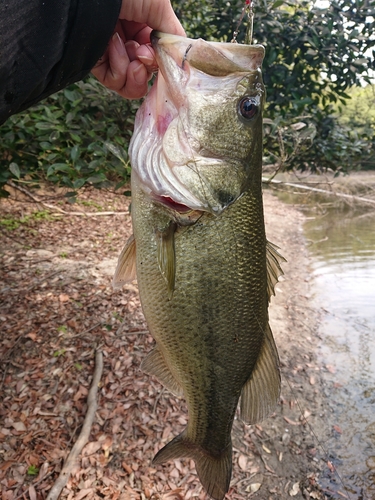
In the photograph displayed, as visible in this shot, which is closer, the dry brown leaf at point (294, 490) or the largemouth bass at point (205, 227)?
the largemouth bass at point (205, 227)

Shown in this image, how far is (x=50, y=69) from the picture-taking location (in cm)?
142

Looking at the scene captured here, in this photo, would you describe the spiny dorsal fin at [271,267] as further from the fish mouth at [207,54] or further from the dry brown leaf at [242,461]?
the dry brown leaf at [242,461]

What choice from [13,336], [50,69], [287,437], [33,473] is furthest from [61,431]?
[50,69]

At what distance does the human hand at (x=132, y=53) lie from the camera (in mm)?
1679

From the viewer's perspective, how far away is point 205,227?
67.4 inches

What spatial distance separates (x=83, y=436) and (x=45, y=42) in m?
3.12

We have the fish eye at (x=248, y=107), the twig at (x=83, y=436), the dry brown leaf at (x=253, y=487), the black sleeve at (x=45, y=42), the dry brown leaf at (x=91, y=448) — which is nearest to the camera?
the black sleeve at (x=45, y=42)

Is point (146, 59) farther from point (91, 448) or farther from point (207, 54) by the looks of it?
point (91, 448)

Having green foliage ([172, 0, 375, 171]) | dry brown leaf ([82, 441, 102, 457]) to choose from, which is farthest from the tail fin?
green foliage ([172, 0, 375, 171])

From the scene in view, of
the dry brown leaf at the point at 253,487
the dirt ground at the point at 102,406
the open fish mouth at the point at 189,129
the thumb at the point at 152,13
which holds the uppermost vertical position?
the thumb at the point at 152,13

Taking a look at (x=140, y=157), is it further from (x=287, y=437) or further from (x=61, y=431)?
(x=287, y=437)

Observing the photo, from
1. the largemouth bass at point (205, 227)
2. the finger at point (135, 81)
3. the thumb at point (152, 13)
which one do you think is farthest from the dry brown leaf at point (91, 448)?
the thumb at point (152, 13)

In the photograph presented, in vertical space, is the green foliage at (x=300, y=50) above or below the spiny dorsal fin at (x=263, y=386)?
above

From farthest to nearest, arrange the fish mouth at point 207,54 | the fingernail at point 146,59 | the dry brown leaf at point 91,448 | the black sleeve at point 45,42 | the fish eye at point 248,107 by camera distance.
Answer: the dry brown leaf at point 91,448
the fingernail at point 146,59
the fish eye at point 248,107
the fish mouth at point 207,54
the black sleeve at point 45,42
